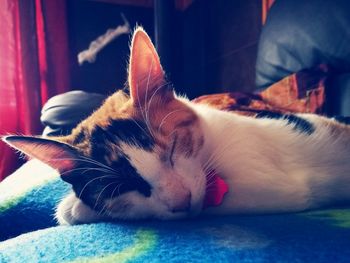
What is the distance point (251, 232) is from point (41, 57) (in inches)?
106

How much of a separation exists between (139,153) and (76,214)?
221mm

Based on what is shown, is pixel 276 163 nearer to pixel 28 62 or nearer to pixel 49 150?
pixel 49 150

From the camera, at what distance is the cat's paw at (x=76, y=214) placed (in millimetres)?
783

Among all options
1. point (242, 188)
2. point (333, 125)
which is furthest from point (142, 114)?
point (333, 125)

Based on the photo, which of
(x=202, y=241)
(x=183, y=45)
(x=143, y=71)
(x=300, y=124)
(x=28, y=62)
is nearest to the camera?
(x=202, y=241)

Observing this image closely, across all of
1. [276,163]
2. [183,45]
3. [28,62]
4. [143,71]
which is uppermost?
[183,45]

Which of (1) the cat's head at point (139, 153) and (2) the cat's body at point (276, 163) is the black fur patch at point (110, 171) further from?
(2) the cat's body at point (276, 163)

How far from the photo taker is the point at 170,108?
0.84m

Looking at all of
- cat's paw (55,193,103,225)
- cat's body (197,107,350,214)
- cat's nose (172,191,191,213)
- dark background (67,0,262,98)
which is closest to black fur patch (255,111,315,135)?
cat's body (197,107,350,214)

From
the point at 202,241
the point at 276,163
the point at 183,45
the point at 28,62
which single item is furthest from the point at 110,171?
the point at 183,45

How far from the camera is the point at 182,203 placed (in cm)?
66

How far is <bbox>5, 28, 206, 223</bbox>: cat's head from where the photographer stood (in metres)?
0.69

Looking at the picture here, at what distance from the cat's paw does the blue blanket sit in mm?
81

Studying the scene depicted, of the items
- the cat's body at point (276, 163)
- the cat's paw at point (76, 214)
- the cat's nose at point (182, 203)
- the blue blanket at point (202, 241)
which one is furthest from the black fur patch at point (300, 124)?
the cat's paw at point (76, 214)
